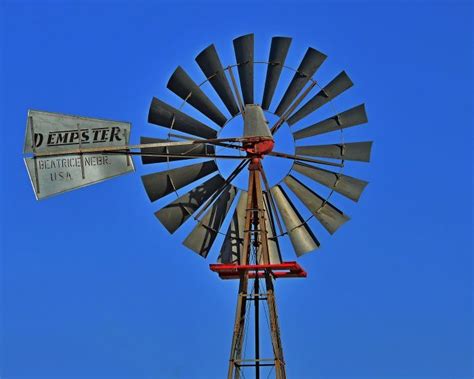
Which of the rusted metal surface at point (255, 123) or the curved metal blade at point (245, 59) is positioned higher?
the curved metal blade at point (245, 59)

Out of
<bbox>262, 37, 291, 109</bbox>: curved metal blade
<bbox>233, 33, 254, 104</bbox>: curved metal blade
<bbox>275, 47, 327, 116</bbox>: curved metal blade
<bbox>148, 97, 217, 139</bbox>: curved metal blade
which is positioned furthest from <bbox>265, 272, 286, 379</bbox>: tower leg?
<bbox>233, 33, 254, 104</bbox>: curved metal blade

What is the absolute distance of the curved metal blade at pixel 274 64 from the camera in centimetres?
2106

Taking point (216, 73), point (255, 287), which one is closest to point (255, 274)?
point (255, 287)

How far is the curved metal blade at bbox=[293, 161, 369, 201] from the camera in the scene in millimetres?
21109

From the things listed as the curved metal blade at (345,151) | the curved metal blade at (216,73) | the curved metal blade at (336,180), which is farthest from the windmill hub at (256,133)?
the curved metal blade at (345,151)

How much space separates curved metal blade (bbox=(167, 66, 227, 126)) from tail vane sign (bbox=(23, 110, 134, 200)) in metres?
1.84

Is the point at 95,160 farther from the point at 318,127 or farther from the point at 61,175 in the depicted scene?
the point at 318,127

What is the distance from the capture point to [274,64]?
69.3 ft

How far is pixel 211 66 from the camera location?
68.9 feet

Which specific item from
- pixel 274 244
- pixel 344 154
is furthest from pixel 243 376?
pixel 344 154

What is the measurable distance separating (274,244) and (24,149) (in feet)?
16.6

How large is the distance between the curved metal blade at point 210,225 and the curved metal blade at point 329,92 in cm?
204

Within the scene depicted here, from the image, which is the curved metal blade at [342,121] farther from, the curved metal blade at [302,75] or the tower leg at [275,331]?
the tower leg at [275,331]

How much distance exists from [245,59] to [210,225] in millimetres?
3110
